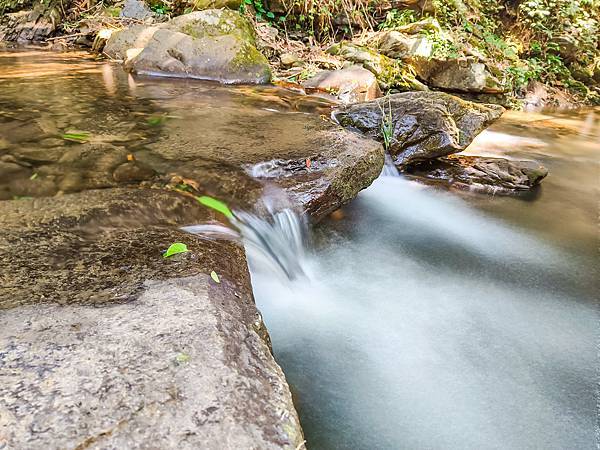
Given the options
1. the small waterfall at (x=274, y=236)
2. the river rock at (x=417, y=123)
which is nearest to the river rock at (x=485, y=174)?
the river rock at (x=417, y=123)

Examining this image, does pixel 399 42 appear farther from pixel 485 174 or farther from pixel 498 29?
pixel 485 174

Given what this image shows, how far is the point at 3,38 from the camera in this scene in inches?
438

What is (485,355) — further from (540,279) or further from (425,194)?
(425,194)

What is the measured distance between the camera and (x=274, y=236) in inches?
111

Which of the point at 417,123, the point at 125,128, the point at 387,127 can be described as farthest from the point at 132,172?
the point at 417,123

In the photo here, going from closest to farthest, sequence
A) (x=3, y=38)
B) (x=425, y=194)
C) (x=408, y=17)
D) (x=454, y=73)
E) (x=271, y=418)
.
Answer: (x=271, y=418) → (x=425, y=194) → (x=454, y=73) → (x=408, y=17) → (x=3, y=38)

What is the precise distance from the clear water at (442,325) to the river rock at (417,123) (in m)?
0.54

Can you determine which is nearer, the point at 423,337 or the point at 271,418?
the point at 271,418

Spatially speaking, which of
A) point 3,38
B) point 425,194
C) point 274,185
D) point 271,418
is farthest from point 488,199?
point 3,38

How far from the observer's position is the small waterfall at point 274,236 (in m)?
2.62

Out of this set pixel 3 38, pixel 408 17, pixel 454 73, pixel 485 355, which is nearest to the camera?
pixel 485 355

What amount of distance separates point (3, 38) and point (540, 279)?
13.3 m

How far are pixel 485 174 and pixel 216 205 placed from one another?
3429 millimetres

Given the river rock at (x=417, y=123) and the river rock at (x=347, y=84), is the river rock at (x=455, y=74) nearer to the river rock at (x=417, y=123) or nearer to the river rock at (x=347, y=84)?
the river rock at (x=347, y=84)
